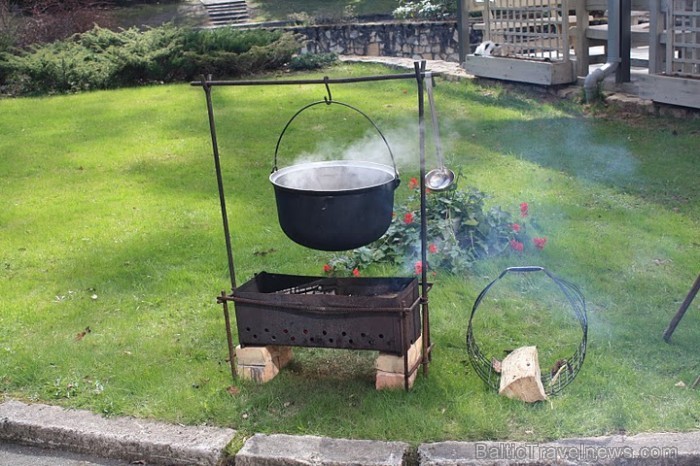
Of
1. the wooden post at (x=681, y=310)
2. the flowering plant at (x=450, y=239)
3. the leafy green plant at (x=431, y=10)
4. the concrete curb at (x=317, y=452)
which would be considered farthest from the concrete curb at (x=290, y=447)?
the leafy green plant at (x=431, y=10)

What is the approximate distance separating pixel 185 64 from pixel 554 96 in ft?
23.6

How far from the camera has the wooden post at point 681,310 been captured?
400 cm

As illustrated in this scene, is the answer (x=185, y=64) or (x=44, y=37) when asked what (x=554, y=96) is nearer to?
(x=185, y=64)

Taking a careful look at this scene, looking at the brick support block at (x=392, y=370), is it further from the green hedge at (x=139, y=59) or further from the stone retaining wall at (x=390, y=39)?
the stone retaining wall at (x=390, y=39)

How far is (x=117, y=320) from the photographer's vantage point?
5.03 metres

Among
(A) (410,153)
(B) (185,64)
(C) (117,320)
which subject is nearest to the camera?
(C) (117,320)

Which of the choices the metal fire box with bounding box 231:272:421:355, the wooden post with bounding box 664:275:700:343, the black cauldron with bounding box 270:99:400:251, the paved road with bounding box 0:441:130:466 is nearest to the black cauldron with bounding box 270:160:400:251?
the black cauldron with bounding box 270:99:400:251

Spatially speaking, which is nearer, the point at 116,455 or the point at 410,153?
the point at 116,455

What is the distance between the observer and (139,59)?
14.3m

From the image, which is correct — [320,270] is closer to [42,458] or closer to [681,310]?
[42,458]

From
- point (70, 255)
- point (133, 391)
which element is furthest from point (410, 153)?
point (133, 391)

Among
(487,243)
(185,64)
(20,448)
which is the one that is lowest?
(20,448)

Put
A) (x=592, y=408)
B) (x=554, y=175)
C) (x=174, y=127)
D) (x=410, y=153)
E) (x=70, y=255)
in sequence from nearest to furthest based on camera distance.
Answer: (x=592, y=408)
(x=70, y=255)
(x=554, y=175)
(x=410, y=153)
(x=174, y=127)

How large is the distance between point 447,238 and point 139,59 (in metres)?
10.4
